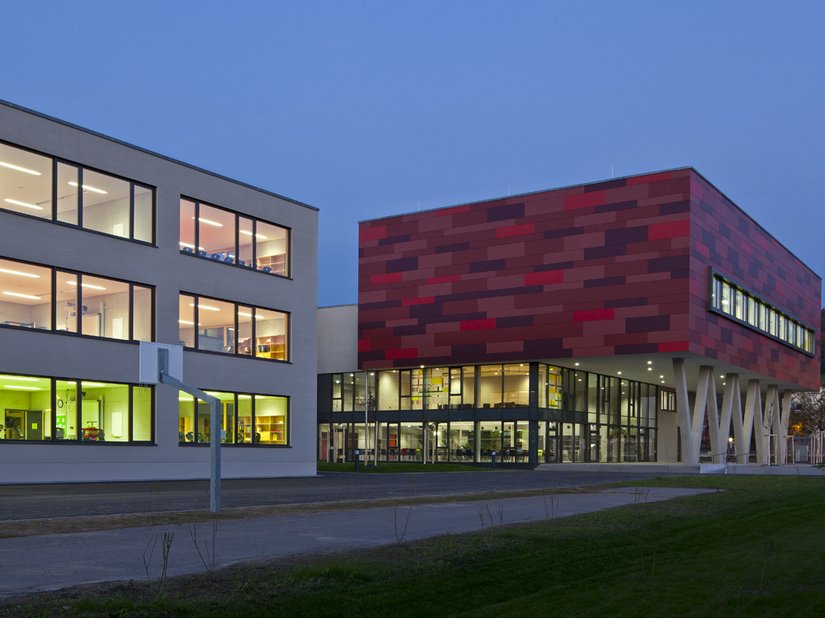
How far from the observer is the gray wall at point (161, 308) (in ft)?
104

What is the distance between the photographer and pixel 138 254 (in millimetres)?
35656

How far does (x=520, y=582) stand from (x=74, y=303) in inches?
1027

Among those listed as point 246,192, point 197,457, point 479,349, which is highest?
point 246,192

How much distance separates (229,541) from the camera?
13.4 meters

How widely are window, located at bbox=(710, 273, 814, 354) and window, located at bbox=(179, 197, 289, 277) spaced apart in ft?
91.9

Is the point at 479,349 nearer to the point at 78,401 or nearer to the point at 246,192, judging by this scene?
the point at 246,192

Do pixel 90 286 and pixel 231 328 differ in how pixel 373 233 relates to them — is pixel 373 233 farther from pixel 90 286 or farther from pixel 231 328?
pixel 90 286

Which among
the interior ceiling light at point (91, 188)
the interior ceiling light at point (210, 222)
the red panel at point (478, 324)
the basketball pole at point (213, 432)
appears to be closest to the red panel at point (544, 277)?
the red panel at point (478, 324)

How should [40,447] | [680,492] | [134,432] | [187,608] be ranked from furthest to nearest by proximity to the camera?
[134,432]
[40,447]
[680,492]
[187,608]

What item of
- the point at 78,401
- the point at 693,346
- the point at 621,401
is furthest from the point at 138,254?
the point at 621,401

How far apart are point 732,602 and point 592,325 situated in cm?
4926

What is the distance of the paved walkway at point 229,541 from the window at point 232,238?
20870 millimetres

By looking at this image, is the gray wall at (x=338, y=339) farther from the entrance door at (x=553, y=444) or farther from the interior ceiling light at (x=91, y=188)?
the interior ceiling light at (x=91, y=188)

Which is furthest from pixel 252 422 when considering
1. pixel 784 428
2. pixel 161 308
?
pixel 784 428
